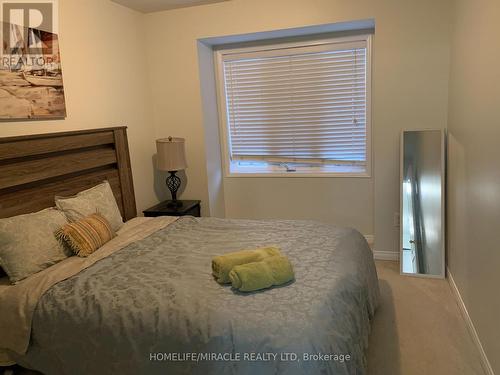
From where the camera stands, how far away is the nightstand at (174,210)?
3.55 meters

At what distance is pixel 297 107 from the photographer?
13.0 ft

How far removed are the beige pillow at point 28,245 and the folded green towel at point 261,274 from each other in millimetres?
1201

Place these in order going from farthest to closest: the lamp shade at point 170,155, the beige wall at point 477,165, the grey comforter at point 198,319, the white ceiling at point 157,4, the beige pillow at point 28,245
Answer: the lamp shade at point 170,155, the white ceiling at point 157,4, the beige pillow at point 28,245, the beige wall at point 477,165, the grey comforter at point 198,319

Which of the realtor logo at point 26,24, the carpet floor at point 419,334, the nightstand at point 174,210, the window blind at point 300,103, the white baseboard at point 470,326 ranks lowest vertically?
the carpet floor at point 419,334

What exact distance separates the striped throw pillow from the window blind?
2.05 metres

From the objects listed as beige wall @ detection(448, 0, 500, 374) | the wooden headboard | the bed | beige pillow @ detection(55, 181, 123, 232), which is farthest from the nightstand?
beige wall @ detection(448, 0, 500, 374)

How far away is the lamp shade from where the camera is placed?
11.8ft

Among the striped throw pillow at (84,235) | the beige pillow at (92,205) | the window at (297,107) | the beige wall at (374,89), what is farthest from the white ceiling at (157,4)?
the striped throw pillow at (84,235)

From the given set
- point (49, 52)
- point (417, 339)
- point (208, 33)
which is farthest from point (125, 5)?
point (417, 339)

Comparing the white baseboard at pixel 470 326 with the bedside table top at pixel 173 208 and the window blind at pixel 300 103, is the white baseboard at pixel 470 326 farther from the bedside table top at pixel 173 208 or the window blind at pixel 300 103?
the bedside table top at pixel 173 208

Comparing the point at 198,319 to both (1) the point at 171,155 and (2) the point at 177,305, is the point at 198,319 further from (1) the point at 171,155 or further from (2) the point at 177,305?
(1) the point at 171,155

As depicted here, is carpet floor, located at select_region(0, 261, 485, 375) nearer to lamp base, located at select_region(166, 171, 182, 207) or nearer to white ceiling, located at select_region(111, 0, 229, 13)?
lamp base, located at select_region(166, 171, 182, 207)

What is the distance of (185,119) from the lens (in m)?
3.92

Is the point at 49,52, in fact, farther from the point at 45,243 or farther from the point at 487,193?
the point at 487,193
